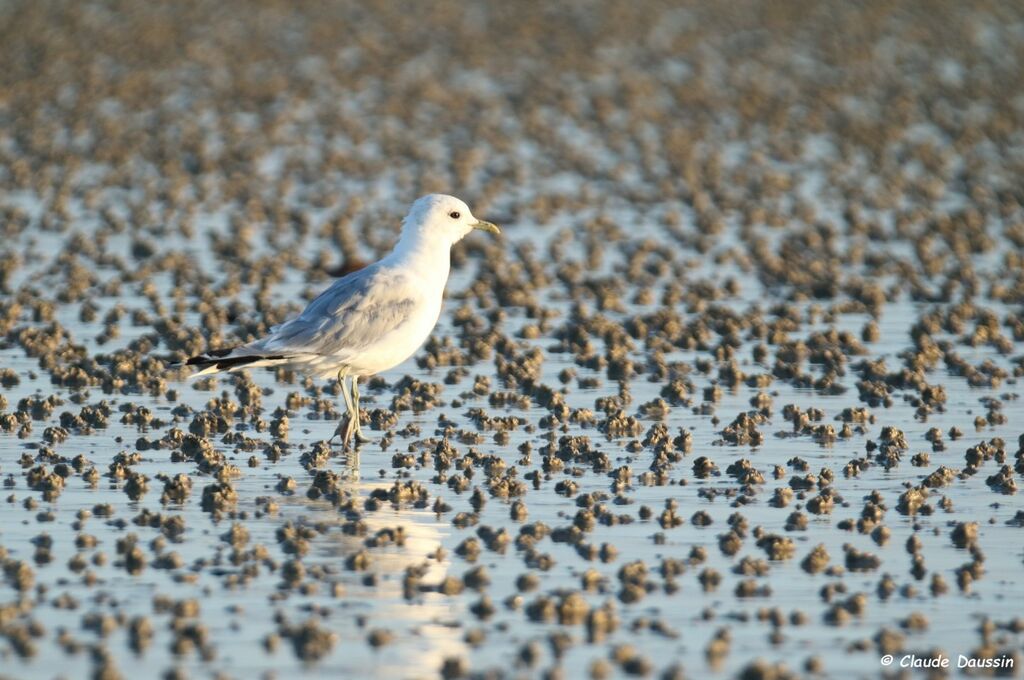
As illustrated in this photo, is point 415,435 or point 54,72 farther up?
point 54,72

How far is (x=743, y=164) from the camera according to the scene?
34094 millimetres

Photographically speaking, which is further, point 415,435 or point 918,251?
point 918,251

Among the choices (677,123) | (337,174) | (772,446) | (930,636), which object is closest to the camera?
(930,636)

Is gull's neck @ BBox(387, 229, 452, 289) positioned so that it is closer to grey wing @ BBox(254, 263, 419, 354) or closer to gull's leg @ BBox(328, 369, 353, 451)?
grey wing @ BBox(254, 263, 419, 354)

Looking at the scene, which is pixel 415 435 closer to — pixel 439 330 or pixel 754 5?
pixel 439 330

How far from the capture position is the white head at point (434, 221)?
15.2 m

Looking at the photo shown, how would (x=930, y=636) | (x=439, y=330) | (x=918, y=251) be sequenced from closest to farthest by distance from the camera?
(x=930, y=636)
(x=439, y=330)
(x=918, y=251)

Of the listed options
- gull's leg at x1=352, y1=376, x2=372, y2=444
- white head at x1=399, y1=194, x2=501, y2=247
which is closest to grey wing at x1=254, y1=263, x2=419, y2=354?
gull's leg at x1=352, y1=376, x2=372, y2=444

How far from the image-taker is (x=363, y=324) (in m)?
14.5

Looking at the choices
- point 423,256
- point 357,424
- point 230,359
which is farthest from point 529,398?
point 230,359

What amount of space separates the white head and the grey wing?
51 cm

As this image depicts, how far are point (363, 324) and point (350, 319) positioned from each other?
110mm

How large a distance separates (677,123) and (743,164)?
232 inches

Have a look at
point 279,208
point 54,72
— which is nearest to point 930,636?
point 279,208
